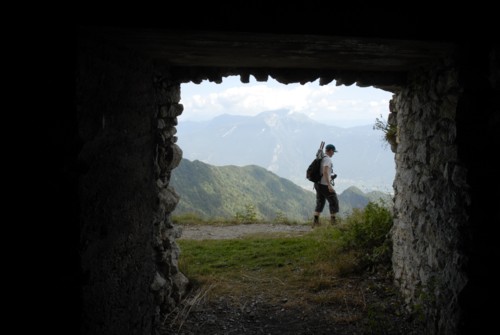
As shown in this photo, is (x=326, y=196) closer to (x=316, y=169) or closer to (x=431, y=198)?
(x=316, y=169)

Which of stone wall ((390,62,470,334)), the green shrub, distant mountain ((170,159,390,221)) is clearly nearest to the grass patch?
the green shrub

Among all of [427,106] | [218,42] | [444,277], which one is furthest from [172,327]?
[427,106]

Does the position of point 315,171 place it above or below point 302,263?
above

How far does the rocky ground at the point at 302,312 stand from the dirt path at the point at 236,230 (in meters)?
3.47

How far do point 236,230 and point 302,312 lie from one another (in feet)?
16.2

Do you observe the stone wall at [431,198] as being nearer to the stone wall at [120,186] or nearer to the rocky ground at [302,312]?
the rocky ground at [302,312]

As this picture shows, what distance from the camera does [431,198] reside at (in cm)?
382

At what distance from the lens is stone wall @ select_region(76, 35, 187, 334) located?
2621 millimetres

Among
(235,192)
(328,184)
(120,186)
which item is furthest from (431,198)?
(235,192)

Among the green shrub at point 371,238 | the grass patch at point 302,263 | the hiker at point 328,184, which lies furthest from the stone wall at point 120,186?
the hiker at point 328,184

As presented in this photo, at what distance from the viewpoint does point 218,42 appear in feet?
9.70

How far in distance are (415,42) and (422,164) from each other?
5.45ft

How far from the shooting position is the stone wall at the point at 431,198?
3217 millimetres

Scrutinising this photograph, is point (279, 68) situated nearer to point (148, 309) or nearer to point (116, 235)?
point (116, 235)
